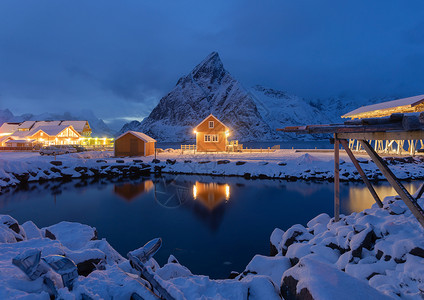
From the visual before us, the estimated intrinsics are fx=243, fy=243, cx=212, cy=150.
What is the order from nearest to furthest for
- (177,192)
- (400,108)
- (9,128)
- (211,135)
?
(177,192)
(400,108)
(211,135)
(9,128)

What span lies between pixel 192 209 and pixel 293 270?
12203 mm

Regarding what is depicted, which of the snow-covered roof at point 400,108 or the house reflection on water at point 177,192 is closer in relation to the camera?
the house reflection on water at point 177,192

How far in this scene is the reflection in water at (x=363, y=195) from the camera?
16.0 m

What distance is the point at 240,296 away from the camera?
178 inches

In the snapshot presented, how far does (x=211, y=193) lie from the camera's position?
806 inches

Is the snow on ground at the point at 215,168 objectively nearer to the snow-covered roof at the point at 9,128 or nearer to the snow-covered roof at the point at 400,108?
the snow-covered roof at the point at 400,108

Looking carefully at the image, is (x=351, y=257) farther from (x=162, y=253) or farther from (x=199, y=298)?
(x=162, y=253)

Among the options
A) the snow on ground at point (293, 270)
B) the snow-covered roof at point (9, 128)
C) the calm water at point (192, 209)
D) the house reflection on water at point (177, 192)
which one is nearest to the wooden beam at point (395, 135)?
the snow on ground at point (293, 270)

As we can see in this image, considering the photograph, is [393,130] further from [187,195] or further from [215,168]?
[215,168]

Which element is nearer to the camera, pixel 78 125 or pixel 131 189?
pixel 131 189

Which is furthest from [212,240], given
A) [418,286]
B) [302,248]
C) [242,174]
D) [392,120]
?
[242,174]

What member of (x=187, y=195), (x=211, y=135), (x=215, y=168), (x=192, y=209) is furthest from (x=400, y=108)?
(x=211, y=135)

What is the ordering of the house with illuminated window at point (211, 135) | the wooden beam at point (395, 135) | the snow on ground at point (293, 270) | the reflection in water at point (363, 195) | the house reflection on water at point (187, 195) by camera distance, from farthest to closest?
the house with illuminated window at point (211, 135), the reflection in water at point (363, 195), the house reflection on water at point (187, 195), the wooden beam at point (395, 135), the snow on ground at point (293, 270)

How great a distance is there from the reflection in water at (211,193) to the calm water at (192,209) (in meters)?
0.07
